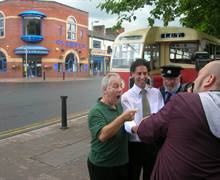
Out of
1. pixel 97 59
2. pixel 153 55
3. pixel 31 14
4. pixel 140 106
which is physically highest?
pixel 31 14

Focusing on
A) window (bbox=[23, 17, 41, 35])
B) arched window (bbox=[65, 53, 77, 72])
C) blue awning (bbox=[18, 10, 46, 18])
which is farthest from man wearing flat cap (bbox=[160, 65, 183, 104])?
arched window (bbox=[65, 53, 77, 72])

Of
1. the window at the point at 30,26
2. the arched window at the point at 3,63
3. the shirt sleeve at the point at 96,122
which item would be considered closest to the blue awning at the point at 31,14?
the window at the point at 30,26

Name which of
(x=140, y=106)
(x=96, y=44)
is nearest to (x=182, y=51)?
(x=140, y=106)

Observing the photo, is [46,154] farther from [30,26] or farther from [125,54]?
[30,26]

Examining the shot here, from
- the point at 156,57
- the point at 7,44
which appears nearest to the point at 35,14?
the point at 7,44

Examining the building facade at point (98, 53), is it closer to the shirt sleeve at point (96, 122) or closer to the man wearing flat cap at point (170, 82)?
the man wearing flat cap at point (170, 82)

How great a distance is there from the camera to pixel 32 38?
40.8 metres

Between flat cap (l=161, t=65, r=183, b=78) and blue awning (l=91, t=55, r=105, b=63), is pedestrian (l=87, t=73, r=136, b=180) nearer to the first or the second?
flat cap (l=161, t=65, r=183, b=78)

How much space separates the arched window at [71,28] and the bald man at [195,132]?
44.3 meters

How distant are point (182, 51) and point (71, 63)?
1324 inches

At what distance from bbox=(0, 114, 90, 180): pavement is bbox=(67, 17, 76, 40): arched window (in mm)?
37748

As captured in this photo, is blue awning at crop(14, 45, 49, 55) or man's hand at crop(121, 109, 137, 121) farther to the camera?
blue awning at crop(14, 45, 49, 55)

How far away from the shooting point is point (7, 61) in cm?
4122

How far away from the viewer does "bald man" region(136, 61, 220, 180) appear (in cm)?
177
